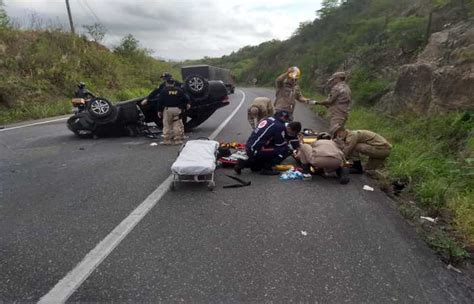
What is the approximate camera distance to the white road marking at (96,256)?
2788 mm

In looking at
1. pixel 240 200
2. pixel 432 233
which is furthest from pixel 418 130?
pixel 240 200

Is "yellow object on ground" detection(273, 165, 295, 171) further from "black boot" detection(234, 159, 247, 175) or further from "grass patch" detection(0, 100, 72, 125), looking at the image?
"grass patch" detection(0, 100, 72, 125)

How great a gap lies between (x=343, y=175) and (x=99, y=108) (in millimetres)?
6480

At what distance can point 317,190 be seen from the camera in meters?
5.38

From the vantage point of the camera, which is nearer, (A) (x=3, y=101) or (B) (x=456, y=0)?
(B) (x=456, y=0)

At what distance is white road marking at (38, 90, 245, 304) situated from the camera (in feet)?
9.15

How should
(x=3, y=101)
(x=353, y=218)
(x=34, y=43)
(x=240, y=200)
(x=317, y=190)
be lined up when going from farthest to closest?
(x=34, y=43) → (x=3, y=101) → (x=317, y=190) → (x=240, y=200) → (x=353, y=218)

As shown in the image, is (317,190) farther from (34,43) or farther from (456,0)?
(34,43)

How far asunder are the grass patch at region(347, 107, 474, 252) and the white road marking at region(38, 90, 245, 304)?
315cm

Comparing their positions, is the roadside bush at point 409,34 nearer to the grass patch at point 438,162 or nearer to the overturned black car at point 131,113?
the grass patch at point 438,162

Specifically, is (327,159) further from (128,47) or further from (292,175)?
(128,47)

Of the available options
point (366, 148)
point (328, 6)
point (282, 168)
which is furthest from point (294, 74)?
point (328, 6)

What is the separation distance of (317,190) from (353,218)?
1.07 metres

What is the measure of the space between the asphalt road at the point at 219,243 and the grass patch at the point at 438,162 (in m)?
0.55
